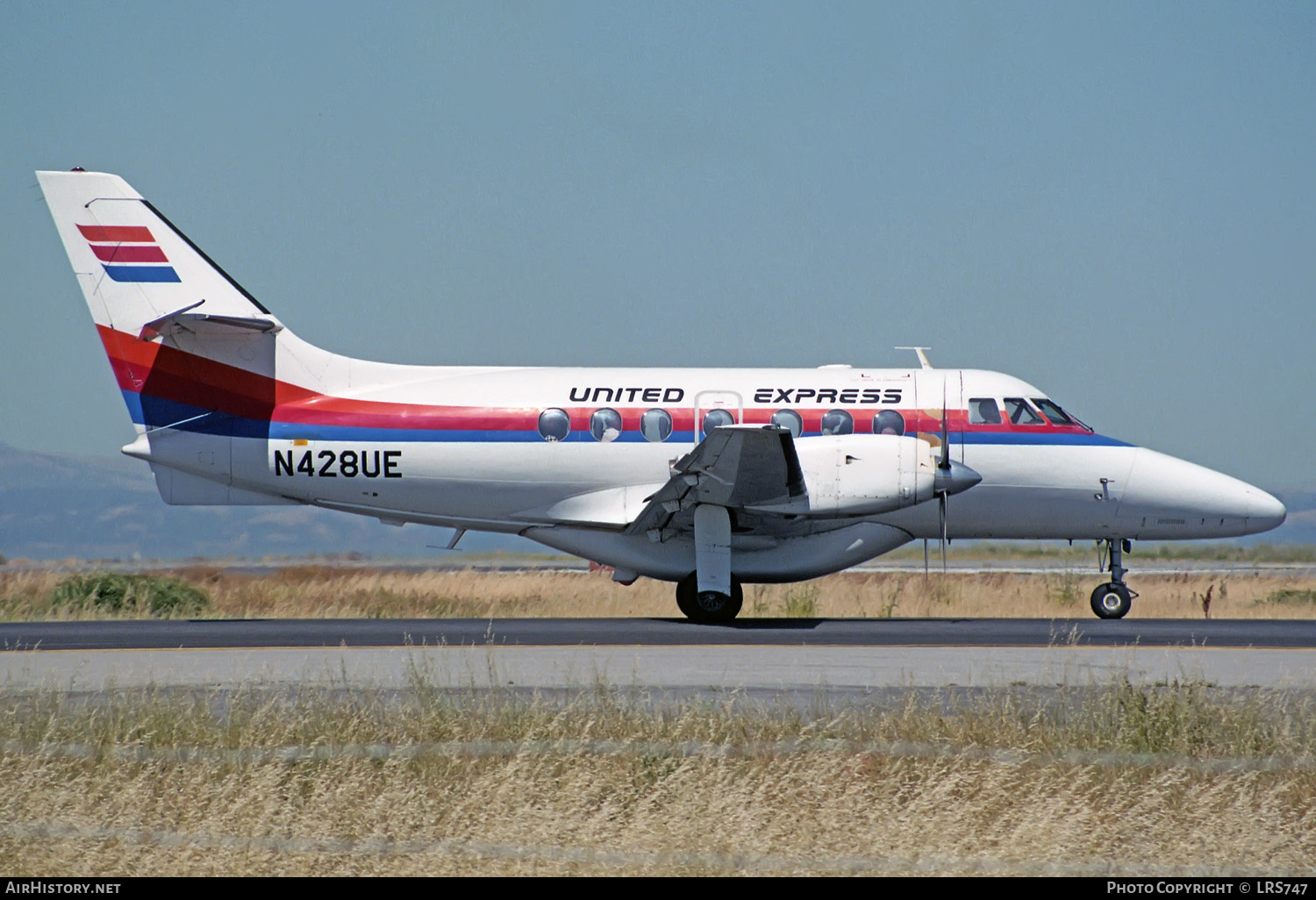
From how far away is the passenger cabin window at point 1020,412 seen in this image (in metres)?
20.0

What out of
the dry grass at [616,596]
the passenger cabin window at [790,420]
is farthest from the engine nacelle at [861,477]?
the dry grass at [616,596]

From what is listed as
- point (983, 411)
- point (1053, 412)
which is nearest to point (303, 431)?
point (983, 411)

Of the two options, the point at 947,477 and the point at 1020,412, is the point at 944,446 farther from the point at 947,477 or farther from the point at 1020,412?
the point at 1020,412

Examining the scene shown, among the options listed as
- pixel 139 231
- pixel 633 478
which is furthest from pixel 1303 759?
pixel 139 231

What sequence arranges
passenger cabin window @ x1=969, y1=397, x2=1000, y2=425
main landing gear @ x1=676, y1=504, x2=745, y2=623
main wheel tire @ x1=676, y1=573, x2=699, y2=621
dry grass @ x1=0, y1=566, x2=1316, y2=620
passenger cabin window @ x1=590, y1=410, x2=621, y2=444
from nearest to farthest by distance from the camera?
main landing gear @ x1=676, y1=504, x2=745, y2=623
main wheel tire @ x1=676, y1=573, x2=699, y2=621
passenger cabin window @ x1=590, y1=410, x2=621, y2=444
passenger cabin window @ x1=969, y1=397, x2=1000, y2=425
dry grass @ x1=0, y1=566, x2=1316, y2=620

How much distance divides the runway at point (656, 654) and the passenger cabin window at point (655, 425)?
2868 mm

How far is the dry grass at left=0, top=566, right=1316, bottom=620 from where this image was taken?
23219 mm

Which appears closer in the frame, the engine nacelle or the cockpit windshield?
the engine nacelle

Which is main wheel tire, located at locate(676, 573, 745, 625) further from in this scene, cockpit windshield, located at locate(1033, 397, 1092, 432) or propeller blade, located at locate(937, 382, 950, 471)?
cockpit windshield, located at locate(1033, 397, 1092, 432)

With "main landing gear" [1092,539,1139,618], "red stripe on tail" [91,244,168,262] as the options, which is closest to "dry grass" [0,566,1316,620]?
"main landing gear" [1092,539,1139,618]

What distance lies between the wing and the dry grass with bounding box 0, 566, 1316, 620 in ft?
13.4

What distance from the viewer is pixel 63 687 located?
1145 centimetres

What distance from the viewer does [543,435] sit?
766 inches
